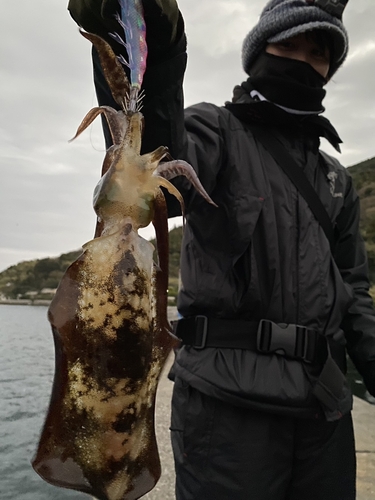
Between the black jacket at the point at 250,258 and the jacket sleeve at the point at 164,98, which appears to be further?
the black jacket at the point at 250,258

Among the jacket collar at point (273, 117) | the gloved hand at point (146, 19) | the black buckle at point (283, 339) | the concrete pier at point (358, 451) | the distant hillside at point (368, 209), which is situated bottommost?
the concrete pier at point (358, 451)

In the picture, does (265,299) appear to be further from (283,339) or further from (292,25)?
(292,25)

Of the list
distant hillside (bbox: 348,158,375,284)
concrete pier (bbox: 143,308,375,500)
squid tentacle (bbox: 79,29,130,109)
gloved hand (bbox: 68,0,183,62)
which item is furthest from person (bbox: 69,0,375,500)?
distant hillside (bbox: 348,158,375,284)

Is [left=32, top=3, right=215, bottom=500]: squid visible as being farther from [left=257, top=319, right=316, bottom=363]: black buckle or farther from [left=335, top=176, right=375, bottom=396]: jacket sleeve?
[left=335, top=176, right=375, bottom=396]: jacket sleeve

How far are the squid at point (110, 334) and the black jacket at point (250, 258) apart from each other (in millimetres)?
772

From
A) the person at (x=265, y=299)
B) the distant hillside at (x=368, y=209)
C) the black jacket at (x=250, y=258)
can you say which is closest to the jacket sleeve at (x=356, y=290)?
the person at (x=265, y=299)

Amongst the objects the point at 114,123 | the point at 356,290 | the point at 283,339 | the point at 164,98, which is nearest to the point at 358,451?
the point at 356,290

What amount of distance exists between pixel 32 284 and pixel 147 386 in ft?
69.0

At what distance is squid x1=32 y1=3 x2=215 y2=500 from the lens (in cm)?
109

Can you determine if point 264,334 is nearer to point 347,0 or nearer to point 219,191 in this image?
point 219,191

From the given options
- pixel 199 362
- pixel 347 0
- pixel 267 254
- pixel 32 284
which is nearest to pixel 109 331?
pixel 199 362

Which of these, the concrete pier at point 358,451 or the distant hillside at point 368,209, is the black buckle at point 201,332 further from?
the distant hillside at point 368,209

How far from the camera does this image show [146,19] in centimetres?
132

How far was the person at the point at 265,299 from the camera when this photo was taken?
212cm
